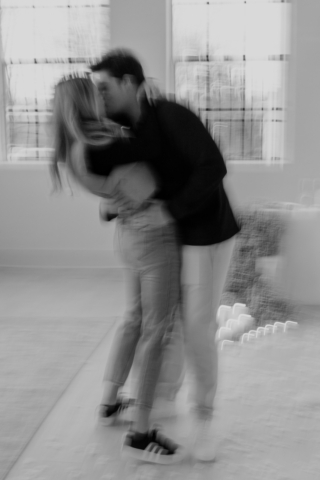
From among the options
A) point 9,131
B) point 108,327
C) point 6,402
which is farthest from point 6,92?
point 6,402

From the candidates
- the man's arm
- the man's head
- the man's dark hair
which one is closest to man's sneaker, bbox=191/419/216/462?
the man's arm

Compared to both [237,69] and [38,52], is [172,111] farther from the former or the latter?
[38,52]

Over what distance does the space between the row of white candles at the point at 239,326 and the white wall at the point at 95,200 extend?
2295mm

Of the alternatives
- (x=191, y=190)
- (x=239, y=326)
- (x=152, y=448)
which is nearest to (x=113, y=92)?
(x=191, y=190)

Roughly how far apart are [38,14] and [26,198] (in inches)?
72.8

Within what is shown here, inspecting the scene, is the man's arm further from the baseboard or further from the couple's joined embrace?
the baseboard

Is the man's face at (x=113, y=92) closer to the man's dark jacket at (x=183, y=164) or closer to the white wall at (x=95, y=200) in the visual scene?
the man's dark jacket at (x=183, y=164)

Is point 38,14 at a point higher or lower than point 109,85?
higher

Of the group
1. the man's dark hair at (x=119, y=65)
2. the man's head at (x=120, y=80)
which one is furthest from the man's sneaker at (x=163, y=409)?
the man's dark hair at (x=119, y=65)

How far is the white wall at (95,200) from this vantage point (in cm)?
607

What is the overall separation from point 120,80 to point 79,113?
0.21 metres

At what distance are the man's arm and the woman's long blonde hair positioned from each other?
0.67 feet

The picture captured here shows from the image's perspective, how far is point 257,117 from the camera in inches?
253

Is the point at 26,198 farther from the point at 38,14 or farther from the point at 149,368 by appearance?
the point at 149,368
